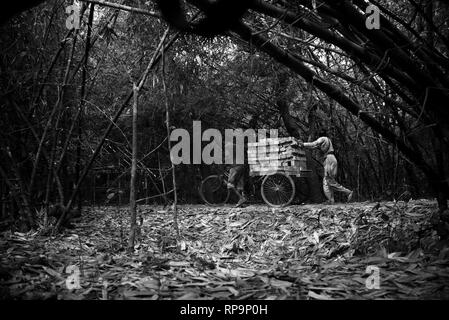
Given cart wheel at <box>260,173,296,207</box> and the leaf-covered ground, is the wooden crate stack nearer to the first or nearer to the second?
cart wheel at <box>260,173,296,207</box>

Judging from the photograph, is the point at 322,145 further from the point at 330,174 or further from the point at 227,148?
the point at 227,148

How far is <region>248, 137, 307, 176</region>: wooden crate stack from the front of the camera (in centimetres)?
726

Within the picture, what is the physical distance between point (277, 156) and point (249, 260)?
3.43m

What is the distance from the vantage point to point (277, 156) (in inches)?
289

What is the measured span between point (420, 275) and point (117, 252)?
94.1 inches

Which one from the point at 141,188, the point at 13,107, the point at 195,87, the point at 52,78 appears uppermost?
the point at 195,87

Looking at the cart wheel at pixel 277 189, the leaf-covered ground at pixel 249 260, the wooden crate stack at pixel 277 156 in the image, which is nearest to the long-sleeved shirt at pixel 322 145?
the wooden crate stack at pixel 277 156

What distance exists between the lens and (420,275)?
97.7 inches

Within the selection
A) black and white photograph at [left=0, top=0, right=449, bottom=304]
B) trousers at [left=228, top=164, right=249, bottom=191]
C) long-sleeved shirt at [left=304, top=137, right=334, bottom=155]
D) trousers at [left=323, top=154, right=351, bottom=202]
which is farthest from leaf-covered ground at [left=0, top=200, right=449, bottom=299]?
trousers at [left=228, top=164, right=249, bottom=191]

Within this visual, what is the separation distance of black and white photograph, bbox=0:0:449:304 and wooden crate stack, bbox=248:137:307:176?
1.1 inches

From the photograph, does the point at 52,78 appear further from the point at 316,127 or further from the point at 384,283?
the point at 316,127

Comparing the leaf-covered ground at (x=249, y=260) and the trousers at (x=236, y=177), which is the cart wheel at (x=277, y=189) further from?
the leaf-covered ground at (x=249, y=260)
